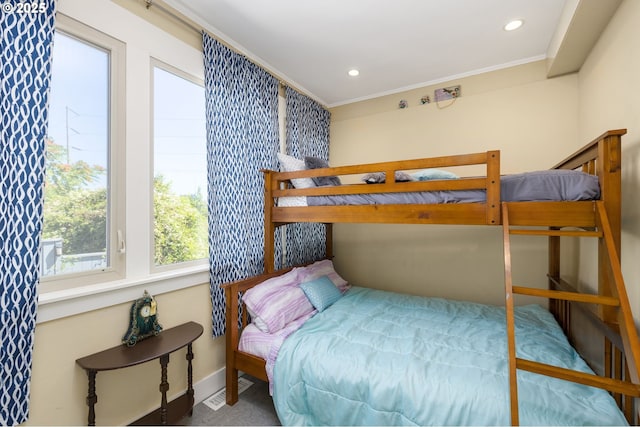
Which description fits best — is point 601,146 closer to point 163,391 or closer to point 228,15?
point 228,15

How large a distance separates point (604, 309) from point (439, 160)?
3.52ft

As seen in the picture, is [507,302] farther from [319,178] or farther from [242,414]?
[242,414]

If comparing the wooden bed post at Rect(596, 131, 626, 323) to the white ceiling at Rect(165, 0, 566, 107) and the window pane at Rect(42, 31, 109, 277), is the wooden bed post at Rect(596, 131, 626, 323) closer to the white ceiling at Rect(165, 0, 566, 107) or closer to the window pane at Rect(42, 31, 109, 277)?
the white ceiling at Rect(165, 0, 566, 107)

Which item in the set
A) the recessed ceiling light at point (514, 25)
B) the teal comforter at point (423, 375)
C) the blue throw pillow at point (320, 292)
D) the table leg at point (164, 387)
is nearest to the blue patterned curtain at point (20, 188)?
the table leg at point (164, 387)

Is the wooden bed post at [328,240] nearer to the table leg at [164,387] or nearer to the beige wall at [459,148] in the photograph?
the beige wall at [459,148]

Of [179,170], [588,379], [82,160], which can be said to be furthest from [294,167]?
[588,379]

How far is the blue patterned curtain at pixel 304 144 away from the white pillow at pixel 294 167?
1.45 feet

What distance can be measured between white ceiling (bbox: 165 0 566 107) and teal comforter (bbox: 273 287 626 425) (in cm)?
222

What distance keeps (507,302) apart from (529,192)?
0.63m

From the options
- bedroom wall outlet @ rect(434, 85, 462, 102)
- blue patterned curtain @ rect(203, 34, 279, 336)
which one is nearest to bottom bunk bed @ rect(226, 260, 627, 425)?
blue patterned curtain @ rect(203, 34, 279, 336)

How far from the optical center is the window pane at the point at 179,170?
6.02ft

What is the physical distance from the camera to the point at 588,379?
3.41ft

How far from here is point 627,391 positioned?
3.24 feet

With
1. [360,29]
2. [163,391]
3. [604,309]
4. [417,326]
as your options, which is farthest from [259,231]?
[604,309]
